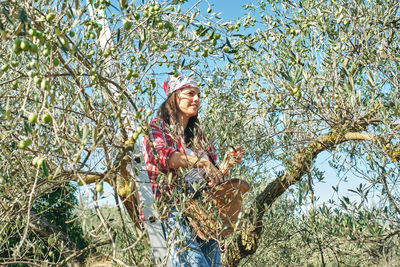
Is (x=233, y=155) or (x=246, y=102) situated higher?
(x=246, y=102)

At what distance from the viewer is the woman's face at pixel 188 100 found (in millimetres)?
3504

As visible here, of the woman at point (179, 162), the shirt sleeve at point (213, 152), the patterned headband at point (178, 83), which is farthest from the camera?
the patterned headband at point (178, 83)

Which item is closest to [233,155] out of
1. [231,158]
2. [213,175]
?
[231,158]

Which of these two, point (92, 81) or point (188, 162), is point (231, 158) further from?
point (92, 81)

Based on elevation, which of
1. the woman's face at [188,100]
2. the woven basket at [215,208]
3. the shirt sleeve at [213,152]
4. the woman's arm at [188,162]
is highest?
the woman's face at [188,100]

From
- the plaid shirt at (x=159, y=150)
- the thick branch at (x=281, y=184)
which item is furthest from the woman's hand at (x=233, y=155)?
the thick branch at (x=281, y=184)

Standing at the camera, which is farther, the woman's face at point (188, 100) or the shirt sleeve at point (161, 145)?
the woman's face at point (188, 100)

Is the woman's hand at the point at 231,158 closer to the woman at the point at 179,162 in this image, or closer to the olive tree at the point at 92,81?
the woman at the point at 179,162

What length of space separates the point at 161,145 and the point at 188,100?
0.66 metres

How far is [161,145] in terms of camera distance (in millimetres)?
3037

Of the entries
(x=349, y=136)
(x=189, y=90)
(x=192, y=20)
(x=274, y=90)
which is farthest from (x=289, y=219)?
(x=192, y=20)

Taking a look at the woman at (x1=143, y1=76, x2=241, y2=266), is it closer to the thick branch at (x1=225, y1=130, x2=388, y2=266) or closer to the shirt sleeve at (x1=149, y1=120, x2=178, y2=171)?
the shirt sleeve at (x1=149, y1=120, x2=178, y2=171)

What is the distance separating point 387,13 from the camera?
3.65 metres

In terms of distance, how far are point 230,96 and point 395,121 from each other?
1846 mm
